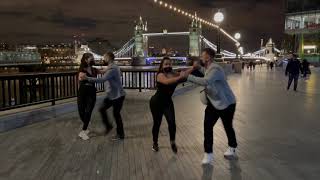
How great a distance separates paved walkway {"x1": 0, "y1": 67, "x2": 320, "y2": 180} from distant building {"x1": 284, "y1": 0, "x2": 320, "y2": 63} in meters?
74.0

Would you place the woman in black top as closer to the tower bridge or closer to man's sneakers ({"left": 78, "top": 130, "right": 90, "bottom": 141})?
man's sneakers ({"left": 78, "top": 130, "right": 90, "bottom": 141})

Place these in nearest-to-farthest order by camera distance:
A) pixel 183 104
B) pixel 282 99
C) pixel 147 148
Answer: pixel 147 148
pixel 183 104
pixel 282 99

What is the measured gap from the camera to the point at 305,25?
85688 millimetres

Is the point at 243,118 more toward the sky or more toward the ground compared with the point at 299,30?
more toward the ground

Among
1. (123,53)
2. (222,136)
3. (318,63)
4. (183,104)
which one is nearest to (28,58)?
(123,53)

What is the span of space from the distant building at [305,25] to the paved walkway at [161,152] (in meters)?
74.0

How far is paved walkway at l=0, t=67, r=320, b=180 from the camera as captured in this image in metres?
6.00

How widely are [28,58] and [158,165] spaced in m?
84.3

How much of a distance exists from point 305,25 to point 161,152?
85039 millimetres


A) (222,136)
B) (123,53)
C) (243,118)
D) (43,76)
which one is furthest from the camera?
(123,53)

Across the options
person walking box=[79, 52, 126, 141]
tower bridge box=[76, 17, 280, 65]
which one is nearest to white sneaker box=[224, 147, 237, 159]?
person walking box=[79, 52, 126, 141]

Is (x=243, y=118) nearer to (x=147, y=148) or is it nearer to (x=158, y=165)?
(x=147, y=148)

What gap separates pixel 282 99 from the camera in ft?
51.1

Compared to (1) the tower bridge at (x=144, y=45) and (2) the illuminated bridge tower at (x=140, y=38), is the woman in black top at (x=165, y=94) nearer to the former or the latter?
(1) the tower bridge at (x=144, y=45)
